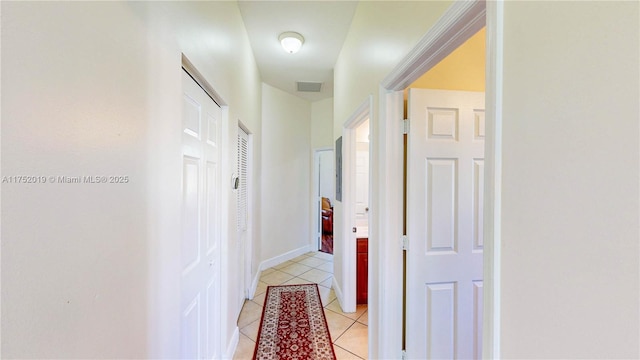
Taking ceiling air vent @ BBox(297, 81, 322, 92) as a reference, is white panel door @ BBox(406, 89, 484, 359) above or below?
below

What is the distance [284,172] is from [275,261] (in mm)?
1501

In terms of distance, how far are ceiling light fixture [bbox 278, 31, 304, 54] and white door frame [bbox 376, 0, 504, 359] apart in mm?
1475

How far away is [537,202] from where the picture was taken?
56cm

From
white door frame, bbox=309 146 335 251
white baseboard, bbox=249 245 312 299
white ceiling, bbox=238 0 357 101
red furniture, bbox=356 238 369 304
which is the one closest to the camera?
white ceiling, bbox=238 0 357 101

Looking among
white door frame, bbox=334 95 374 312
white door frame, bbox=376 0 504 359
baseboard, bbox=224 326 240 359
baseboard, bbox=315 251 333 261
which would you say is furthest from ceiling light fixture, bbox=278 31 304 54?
baseboard, bbox=315 251 333 261

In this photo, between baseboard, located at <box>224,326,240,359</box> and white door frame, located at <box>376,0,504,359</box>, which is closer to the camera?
white door frame, located at <box>376,0,504,359</box>

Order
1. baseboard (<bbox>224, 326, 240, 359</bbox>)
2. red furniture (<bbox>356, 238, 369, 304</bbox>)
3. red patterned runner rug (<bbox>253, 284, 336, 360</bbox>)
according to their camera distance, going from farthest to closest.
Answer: red furniture (<bbox>356, 238, 369, 304</bbox>)
red patterned runner rug (<bbox>253, 284, 336, 360</bbox>)
baseboard (<bbox>224, 326, 240, 359</bbox>)

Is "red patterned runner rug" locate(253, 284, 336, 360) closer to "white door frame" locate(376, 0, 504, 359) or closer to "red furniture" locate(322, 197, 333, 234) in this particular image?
"white door frame" locate(376, 0, 504, 359)

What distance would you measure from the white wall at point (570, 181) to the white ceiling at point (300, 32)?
193cm

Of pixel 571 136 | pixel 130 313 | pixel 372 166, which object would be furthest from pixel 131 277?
pixel 372 166

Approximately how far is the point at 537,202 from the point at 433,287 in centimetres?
109

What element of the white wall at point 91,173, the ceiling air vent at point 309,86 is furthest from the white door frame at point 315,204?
the white wall at point 91,173

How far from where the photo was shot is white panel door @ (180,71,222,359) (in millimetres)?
1255

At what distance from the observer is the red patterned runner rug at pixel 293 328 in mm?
1998
